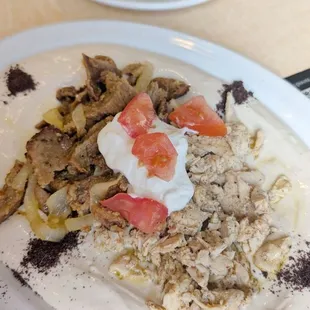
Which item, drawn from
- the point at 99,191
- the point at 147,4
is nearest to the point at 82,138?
the point at 99,191

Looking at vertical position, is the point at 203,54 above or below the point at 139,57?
above

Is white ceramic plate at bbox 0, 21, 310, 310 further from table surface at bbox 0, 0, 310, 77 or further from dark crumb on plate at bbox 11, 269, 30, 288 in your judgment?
dark crumb on plate at bbox 11, 269, 30, 288

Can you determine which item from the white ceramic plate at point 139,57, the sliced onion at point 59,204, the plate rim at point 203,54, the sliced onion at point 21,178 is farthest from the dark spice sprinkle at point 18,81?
the sliced onion at point 59,204

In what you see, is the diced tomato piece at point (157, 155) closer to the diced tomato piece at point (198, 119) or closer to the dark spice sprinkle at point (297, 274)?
the diced tomato piece at point (198, 119)

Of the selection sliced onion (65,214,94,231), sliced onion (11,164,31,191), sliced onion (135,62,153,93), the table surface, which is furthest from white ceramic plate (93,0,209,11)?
sliced onion (65,214,94,231)

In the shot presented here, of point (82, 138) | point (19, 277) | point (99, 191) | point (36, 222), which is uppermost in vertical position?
point (82, 138)

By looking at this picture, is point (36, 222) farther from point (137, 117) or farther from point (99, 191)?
point (137, 117)
